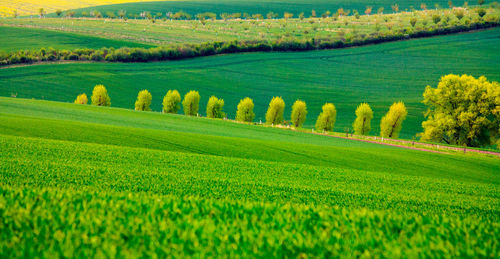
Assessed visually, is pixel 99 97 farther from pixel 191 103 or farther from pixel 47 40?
pixel 47 40

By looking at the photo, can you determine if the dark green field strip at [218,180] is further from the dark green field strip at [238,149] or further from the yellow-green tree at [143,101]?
the yellow-green tree at [143,101]

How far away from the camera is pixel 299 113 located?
275 feet

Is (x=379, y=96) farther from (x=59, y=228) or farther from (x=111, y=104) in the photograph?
(x=59, y=228)

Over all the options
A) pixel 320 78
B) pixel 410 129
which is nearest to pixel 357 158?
pixel 410 129

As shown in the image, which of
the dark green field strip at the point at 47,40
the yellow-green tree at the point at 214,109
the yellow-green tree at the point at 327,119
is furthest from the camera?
the dark green field strip at the point at 47,40

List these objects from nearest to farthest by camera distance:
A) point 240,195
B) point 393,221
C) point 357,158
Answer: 1. point 393,221
2. point 240,195
3. point 357,158

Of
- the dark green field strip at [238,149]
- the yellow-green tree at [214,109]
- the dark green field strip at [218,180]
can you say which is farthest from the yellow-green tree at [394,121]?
the dark green field strip at [218,180]

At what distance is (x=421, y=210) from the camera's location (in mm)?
13445

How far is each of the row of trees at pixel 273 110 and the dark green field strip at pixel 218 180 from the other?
57365 mm

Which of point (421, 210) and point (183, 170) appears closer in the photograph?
point (421, 210)

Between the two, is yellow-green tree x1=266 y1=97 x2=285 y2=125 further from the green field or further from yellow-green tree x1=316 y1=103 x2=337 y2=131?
the green field

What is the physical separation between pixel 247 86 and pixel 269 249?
4149 inches

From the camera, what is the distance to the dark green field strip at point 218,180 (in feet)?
42.4

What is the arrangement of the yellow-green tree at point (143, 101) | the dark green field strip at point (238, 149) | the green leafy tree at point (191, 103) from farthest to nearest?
the green leafy tree at point (191, 103)
the yellow-green tree at point (143, 101)
the dark green field strip at point (238, 149)
